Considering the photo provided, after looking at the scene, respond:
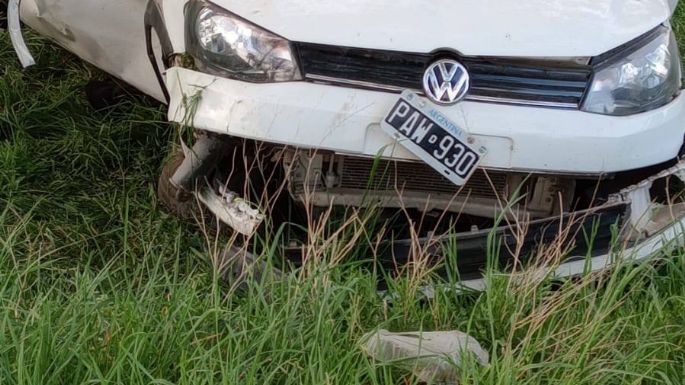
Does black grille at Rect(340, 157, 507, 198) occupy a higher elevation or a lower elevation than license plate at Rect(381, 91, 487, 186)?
lower

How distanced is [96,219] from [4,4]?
1616 mm

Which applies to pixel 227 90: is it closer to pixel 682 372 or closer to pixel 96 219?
pixel 96 219

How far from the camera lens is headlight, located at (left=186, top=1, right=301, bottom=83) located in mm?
2717

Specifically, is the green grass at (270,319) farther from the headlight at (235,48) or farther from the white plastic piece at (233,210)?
the headlight at (235,48)

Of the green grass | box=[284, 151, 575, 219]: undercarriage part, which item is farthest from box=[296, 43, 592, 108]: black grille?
the green grass

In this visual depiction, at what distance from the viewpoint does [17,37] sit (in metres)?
3.31

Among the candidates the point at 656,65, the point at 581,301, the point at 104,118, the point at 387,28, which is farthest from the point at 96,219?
the point at 656,65

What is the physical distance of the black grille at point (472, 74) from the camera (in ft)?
8.88

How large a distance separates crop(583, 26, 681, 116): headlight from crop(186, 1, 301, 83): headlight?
90 cm

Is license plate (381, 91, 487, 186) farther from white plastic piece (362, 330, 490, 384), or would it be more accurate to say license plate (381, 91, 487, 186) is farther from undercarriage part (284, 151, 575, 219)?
white plastic piece (362, 330, 490, 384)

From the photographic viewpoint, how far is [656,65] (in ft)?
9.69

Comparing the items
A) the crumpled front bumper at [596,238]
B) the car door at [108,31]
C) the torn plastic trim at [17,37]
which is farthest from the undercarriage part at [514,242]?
the torn plastic trim at [17,37]

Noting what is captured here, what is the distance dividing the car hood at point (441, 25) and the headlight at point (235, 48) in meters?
0.03

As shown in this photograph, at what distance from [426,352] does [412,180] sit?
0.75m
